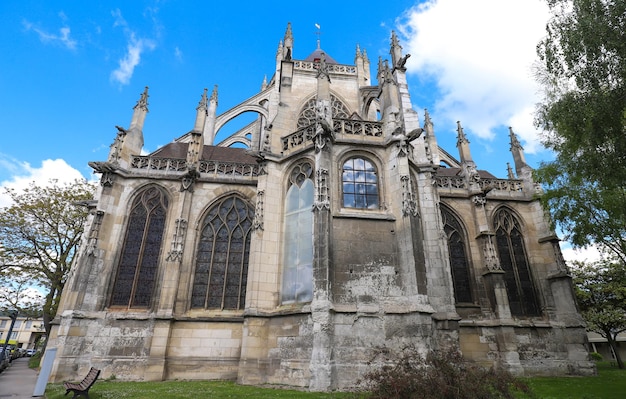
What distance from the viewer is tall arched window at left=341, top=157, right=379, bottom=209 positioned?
11133mm

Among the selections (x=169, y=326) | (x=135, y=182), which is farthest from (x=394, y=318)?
(x=135, y=182)

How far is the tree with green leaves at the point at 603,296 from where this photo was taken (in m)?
20.7

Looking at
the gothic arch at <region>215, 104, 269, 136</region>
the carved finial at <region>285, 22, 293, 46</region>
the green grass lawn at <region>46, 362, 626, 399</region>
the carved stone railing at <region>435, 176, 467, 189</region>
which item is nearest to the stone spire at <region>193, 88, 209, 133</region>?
the gothic arch at <region>215, 104, 269, 136</region>

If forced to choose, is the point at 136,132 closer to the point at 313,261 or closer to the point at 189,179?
the point at 189,179

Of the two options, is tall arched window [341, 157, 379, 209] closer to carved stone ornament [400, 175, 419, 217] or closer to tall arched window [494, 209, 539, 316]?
carved stone ornament [400, 175, 419, 217]

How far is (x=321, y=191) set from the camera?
1047 cm

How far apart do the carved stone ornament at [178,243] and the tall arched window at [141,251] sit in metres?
1.06

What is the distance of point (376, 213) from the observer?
1084 cm

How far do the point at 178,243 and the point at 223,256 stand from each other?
1.84 m

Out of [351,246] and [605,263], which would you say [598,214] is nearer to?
[351,246]

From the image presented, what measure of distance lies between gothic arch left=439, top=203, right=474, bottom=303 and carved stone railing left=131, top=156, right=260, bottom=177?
9388mm

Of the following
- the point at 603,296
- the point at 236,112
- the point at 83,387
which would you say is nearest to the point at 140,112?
the point at 236,112

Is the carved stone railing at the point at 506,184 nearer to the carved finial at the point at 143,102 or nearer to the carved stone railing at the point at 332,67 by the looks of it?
the carved stone railing at the point at 332,67

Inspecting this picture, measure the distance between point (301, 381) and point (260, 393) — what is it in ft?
3.68
